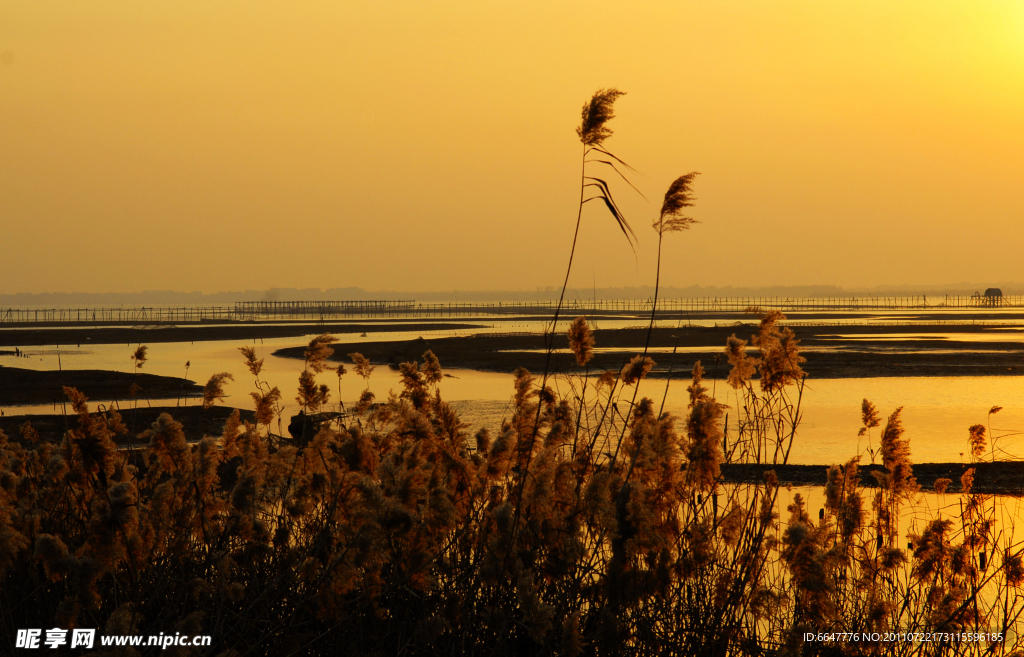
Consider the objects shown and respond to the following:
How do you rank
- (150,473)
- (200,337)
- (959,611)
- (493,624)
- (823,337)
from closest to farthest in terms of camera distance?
1. (493,624)
2. (959,611)
3. (150,473)
4. (823,337)
5. (200,337)

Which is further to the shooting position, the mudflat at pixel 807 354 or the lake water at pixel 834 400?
the mudflat at pixel 807 354

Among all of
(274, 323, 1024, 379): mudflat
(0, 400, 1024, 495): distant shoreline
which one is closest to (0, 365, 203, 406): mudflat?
(0, 400, 1024, 495): distant shoreline

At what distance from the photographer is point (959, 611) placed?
3.71m

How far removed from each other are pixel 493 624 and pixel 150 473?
8.83 ft

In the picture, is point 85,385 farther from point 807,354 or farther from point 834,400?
point 807,354

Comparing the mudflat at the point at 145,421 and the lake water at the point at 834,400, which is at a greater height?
the lake water at the point at 834,400

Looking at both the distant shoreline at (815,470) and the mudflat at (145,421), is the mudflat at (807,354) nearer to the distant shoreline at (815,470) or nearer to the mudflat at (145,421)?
the mudflat at (145,421)

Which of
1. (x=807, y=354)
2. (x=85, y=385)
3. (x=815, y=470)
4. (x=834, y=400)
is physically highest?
(x=807, y=354)

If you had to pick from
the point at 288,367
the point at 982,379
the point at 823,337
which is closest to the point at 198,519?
the point at 982,379

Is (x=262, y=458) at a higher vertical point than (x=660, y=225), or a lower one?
lower

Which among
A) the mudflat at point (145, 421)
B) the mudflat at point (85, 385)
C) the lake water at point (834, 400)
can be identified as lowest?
the mudflat at point (85, 385)

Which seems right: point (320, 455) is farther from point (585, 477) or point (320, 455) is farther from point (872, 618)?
point (872, 618)

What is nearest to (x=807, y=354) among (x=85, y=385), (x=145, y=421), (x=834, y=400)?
(x=834, y=400)

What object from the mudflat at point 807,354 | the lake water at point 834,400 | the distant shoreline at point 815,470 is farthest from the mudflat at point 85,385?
the mudflat at point 807,354
